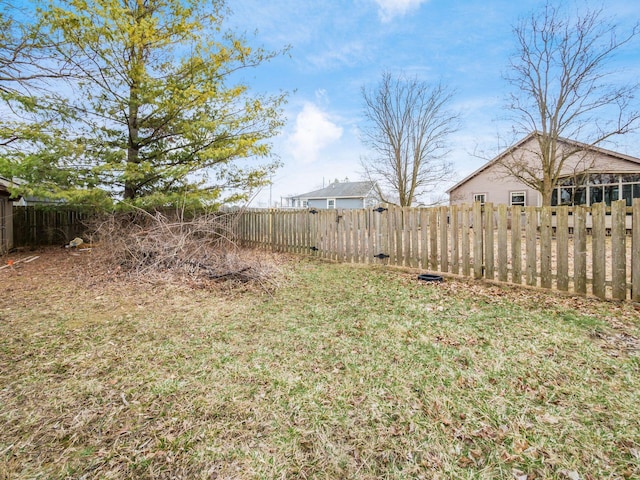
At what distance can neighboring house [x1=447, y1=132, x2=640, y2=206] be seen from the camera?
14.3 metres

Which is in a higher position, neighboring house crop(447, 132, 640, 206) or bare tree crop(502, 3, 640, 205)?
bare tree crop(502, 3, 640, 205)

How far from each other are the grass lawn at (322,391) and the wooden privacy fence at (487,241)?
1.83ft

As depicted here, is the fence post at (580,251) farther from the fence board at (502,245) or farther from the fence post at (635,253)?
the fence board at (502,245)

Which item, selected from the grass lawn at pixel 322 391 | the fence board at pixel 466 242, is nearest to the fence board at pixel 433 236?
the fence board at pixel 466 242

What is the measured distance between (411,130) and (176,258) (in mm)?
15090

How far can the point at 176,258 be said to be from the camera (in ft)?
Result: 21.0

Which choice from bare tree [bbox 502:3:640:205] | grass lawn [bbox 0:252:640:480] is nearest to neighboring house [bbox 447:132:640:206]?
bare tree [bbox 502:3:640:205]

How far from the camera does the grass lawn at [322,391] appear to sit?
174 cm

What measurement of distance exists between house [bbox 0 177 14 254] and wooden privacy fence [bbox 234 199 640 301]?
26.9ft

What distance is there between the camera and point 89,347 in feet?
10.4

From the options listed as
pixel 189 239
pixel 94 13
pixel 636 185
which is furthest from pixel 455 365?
pixel 636 185

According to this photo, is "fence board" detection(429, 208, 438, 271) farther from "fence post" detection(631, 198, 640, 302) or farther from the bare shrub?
the bare shrub

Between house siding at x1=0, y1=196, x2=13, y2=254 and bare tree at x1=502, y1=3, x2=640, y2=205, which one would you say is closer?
house siding at x1=0, y1=196, x2=13, y2=254

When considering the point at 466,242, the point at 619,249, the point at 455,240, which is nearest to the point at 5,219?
the point at 455,240
